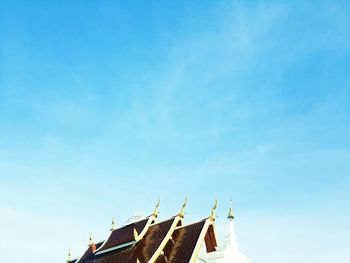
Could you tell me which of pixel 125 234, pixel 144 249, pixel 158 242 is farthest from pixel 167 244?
pixel 125 234

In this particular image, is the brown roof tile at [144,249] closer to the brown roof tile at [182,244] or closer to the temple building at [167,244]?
the temple building at [167,244]

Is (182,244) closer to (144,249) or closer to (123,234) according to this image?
(144,249)

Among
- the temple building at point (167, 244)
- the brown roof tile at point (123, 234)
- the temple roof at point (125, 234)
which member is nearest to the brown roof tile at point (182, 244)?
the temple building at point (167, 244)

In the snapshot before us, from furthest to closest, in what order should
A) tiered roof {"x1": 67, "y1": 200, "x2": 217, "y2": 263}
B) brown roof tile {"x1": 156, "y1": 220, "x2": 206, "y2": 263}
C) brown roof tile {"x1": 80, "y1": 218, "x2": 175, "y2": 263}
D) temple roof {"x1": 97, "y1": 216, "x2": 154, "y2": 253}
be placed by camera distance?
temple roof {"x1": 97, "y1": 216, "x2": 154, "y2": 253} < brown roof tile {"x1": 80, "y1": 218, "x2": 175, "y2": 263} < tiered roof {"x1": 67, "y1": 200, "x2": 217, "y2": 263} < brown roof tile {"x1": 156, "y1": 220, "x2": 206, "y2": 263}

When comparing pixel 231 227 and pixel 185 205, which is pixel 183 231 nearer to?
pixel 185 205

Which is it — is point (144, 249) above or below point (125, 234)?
below

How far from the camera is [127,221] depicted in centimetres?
2606

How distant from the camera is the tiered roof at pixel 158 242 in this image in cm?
1983

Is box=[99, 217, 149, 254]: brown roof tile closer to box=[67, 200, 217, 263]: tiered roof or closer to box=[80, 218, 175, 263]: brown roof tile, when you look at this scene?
box=[67, 200, 217, 263]: tiered roof

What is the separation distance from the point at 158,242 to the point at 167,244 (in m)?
0.57

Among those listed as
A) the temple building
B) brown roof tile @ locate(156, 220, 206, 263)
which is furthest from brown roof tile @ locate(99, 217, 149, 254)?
brown roof tile @ locate(156, 220, 206, 263)

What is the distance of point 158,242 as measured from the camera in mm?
20625

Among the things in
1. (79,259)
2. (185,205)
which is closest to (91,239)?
(79,259)

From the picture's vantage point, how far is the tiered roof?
1983 centimetres
